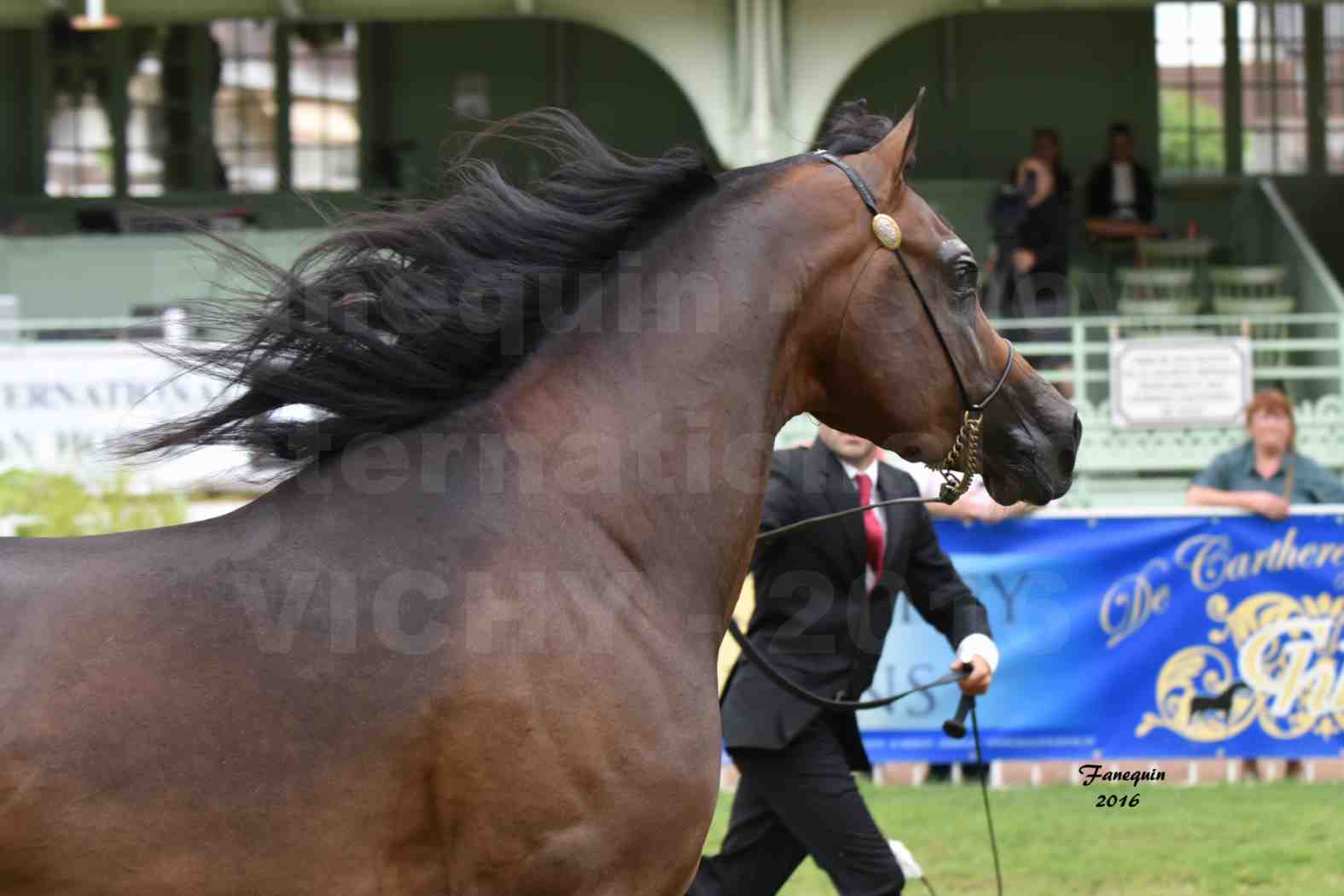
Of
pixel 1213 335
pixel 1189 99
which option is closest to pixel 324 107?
pixel 1189 99

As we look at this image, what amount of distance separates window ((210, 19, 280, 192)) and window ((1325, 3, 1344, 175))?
10.7 metres

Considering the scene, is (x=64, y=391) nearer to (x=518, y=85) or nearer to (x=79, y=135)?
(x=79, y=135)

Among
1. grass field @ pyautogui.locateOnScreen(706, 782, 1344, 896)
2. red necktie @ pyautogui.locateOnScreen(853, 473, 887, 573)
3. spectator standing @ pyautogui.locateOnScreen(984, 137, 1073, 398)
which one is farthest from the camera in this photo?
spectator standing @ pyautogui.locateOnScreen(984, 137, 1073, 398)

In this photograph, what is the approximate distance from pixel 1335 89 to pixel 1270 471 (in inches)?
404

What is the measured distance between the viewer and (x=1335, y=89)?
1633cm

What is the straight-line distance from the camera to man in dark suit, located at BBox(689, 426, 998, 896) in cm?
409

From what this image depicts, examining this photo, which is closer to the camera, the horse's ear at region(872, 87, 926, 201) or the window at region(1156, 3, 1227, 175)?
the horse's ear at region(872, 87, 926, 201)

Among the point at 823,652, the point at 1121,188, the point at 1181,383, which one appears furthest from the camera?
the point at 1121,188

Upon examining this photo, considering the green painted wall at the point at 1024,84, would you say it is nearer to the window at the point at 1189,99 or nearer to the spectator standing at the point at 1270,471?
the window at the point at 1189,99

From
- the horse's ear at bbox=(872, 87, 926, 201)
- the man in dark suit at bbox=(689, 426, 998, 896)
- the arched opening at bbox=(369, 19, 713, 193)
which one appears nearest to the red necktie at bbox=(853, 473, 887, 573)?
the man in dark suit at bbox=(689, 426, 998, 896)

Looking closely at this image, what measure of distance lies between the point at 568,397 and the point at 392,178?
13953 mm

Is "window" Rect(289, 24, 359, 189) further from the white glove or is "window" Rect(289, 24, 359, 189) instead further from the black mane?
the black mane

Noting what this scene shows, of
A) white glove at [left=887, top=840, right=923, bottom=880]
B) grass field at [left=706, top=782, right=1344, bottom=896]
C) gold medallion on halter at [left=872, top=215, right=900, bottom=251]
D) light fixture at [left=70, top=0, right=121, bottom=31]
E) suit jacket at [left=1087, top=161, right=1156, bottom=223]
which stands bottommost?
grass field at [left=706, top=782, right=1344, bottom=896]

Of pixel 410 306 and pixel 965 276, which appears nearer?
pixel 410 306
